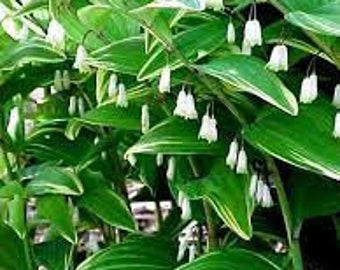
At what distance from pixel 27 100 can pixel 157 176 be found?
1.29ft

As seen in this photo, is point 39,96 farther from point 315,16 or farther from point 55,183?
point 315,16

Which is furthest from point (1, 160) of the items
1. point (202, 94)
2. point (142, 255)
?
point (202, 94)

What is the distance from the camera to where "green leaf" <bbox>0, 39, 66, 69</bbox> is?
1888 millimetres

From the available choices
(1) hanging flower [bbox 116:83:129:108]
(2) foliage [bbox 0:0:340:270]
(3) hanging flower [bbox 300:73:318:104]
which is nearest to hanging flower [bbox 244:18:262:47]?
(2) foliage [bbox 0:0:340:270]

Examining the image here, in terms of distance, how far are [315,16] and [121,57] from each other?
0.44m

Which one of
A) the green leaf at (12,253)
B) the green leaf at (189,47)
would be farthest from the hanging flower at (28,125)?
the green leaf at (189,47)

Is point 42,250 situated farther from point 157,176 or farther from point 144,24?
point 144,24

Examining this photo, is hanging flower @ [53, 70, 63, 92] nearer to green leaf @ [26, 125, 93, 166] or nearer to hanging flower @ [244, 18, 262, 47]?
green leaf @ [26, 125, 93, 166]

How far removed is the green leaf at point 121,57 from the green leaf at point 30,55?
0.61ft

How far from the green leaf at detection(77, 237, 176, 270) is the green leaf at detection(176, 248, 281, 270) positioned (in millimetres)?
218

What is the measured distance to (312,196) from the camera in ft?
6.07

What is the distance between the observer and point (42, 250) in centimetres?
228

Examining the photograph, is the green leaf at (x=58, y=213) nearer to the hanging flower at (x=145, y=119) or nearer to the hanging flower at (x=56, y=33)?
the hanging flower at (x=145, y=119)

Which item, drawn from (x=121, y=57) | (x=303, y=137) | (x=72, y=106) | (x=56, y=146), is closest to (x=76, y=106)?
(x=72, y=106)
